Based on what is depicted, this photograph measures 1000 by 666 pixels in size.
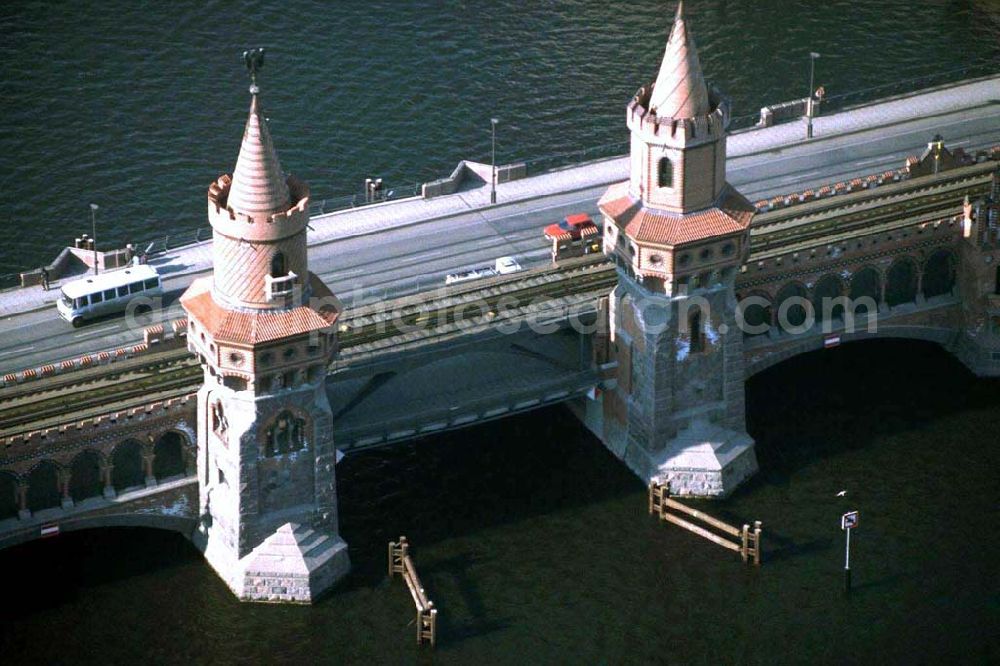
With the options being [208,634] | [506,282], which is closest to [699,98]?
[506,282]

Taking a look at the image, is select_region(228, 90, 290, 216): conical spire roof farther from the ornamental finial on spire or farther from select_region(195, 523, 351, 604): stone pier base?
select_region(195, 523, 351, 604): stone pier base

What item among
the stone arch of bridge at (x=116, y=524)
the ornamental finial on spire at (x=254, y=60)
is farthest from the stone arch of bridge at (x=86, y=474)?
the ornamental finial on spire at (x=254, y=60)

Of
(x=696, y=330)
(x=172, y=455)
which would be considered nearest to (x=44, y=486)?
(x=172, y=455)

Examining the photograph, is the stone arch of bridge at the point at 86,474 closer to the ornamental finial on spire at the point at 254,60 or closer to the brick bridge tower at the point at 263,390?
the brick bridge tower at the point at 263,390

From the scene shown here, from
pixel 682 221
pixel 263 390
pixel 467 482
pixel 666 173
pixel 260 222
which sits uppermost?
pixel 260 222

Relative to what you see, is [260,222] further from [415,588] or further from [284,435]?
[415,588]

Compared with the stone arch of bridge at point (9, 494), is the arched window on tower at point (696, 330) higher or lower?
higher
